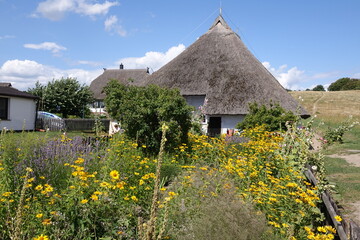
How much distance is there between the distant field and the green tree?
82.0 ft

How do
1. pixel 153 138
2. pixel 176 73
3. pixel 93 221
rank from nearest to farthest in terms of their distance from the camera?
pixel 93 221 < pixel 153 138 < pixel 176 73

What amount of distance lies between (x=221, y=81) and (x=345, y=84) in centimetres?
7193

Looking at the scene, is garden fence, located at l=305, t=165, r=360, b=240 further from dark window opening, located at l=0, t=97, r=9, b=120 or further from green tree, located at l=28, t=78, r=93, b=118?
green tree, located at l=28, t=78, r=93, b=118

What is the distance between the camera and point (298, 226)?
4.10 metres

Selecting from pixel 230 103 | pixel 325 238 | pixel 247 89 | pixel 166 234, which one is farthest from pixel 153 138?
pixel 247 89

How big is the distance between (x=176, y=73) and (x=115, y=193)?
52.8 feet

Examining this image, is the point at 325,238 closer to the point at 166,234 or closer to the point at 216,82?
the point at 166,234

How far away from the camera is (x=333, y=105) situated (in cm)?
4559

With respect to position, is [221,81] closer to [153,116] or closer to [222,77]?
[222,77]

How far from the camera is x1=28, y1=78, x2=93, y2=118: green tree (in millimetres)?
27766

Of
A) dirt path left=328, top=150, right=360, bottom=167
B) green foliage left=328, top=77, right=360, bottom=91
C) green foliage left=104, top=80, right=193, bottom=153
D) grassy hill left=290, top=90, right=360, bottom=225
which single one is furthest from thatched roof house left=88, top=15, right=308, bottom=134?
green foliage left=328, top=77, right=360, bottom=91

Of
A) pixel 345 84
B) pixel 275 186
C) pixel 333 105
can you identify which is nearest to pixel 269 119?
pixel 275 186

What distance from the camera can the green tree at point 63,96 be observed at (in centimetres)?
2777

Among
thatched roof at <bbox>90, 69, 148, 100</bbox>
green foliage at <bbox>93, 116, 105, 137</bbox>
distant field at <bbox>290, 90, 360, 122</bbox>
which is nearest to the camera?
Answer: green foliage at <bbox>93, 116, 105, 137</bbox>
